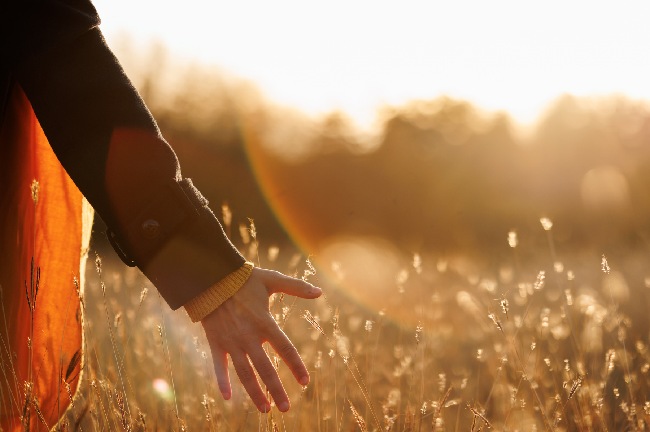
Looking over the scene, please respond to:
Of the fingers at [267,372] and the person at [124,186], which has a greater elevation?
the person at [124,186]

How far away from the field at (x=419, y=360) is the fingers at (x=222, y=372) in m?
0.35

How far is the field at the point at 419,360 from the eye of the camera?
198 cm

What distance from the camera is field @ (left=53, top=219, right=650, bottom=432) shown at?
1.98m

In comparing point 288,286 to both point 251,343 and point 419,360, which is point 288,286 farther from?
point 419,360

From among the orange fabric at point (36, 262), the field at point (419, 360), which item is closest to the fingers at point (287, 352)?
the field at point (419, 360)

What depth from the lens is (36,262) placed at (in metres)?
1.75

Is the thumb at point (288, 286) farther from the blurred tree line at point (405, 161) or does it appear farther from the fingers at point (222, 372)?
the blurred tree line at point (405, 161)

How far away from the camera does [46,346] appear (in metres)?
1.80

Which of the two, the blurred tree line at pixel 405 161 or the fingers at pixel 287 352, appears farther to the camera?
the blurred tree line at pixel 405 161

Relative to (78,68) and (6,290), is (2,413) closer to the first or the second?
(6,290)

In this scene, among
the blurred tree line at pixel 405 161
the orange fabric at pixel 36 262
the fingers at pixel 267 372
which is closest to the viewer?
the fingers at pixel 267 372

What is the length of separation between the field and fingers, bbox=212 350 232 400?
35cm

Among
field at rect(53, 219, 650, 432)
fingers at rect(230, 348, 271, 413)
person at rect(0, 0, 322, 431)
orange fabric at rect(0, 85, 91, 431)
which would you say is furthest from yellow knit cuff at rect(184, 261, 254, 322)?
orange fabric at rect(0, 85, 91, 431)

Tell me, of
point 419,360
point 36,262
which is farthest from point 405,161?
point 36,262
